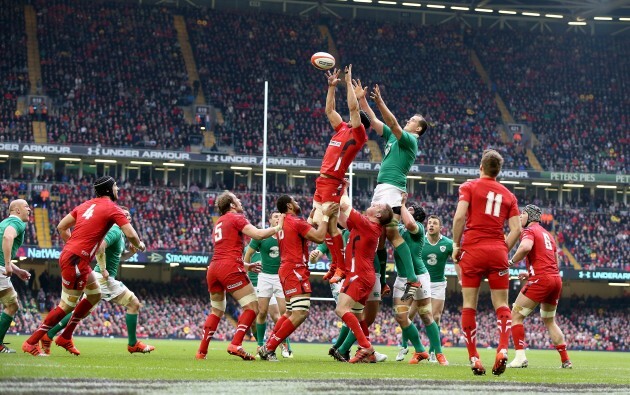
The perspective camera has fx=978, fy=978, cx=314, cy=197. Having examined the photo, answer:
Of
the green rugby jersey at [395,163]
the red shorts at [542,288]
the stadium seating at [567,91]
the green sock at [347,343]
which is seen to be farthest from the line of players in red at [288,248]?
the stadium seating at [567,91]

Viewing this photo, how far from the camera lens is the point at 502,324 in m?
12.0

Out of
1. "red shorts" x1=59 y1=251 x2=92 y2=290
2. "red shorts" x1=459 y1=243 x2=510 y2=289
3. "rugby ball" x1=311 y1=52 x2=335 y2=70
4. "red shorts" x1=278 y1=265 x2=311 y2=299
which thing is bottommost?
"red shorts" x1=278 y1=265 x2=311 y2=299

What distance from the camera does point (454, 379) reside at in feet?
38.2

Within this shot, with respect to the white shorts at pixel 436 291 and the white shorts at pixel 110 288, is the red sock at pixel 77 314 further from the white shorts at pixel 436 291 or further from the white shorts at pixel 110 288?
the white shorts at pixel 436 291

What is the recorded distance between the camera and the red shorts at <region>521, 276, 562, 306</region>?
53.3 feet

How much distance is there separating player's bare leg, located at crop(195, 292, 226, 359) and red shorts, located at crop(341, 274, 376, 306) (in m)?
2.04

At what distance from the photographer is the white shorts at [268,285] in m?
18.7

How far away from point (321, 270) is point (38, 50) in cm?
2157

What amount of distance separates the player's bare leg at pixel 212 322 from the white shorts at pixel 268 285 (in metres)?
3.45

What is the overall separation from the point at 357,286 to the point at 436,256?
4879 millimetres

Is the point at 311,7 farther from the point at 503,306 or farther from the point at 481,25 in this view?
the point at 503,306

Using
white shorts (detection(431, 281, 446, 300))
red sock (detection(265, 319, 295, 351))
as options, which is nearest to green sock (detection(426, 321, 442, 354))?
white shorts (detection(431, 281, 446, 300))

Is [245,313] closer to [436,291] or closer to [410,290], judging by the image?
[410,290]

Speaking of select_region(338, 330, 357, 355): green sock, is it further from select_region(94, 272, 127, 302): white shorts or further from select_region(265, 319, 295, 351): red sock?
select_region(94, 272, 127, 302): white shorts
